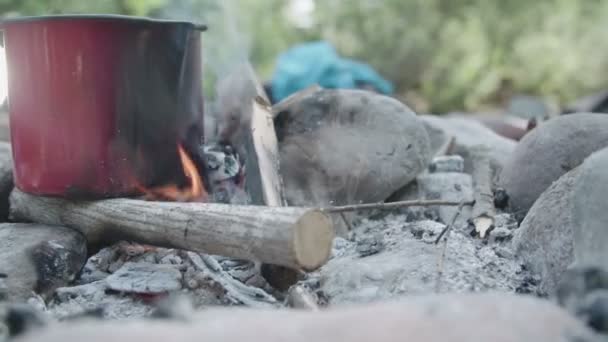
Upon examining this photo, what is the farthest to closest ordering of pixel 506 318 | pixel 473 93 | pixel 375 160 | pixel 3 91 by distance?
pixel 473 93
pixel 375 160
pixel 3 91
pixel 506 318

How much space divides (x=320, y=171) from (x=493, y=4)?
32.4 feet

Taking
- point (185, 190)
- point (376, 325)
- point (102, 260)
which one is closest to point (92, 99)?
point (185, 190)

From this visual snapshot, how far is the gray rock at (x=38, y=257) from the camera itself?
2.42 meters

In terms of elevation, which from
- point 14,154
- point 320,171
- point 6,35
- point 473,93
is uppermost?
point 6,35

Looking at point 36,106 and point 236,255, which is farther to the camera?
point 36,106

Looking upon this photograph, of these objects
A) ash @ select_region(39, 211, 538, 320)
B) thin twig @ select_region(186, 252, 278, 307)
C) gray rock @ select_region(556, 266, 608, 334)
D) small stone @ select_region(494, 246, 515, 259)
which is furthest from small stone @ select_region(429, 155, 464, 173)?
gray rock @ select_region(556, 266, 608, 334)

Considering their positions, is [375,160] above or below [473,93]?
above

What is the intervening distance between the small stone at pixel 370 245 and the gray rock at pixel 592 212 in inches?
31.8

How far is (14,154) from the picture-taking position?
111 inches

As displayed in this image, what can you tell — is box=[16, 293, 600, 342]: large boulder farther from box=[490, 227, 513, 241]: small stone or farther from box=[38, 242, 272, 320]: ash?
box=[490, 227, 513, 241]: small stone

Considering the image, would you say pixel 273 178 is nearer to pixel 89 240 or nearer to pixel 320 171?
pixel 320 171

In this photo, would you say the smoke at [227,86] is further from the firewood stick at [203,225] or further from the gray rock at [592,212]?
the gray rock at [592,212]

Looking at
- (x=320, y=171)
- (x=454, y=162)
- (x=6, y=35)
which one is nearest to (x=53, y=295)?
(x=6, y=35)

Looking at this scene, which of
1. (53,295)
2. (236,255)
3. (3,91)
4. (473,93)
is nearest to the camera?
(236,255)
